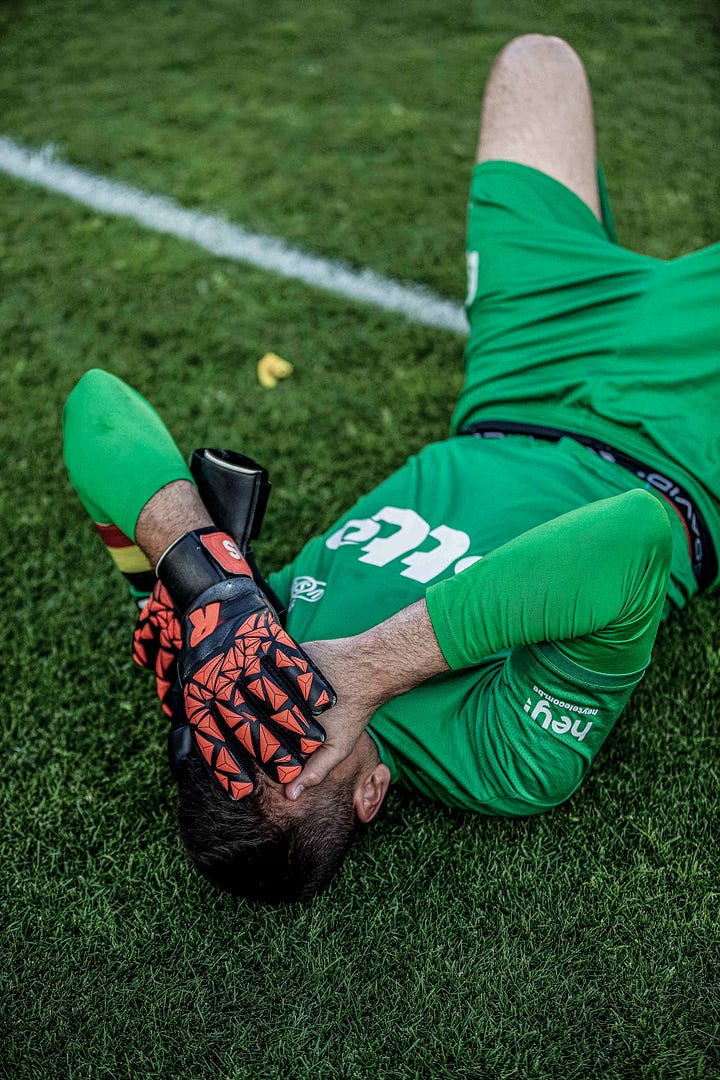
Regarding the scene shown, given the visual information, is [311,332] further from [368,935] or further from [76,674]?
[368,935]

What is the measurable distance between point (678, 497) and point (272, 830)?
134 cm

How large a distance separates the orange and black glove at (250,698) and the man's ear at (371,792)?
0.22 meters

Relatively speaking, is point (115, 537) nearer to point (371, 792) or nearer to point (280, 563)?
point (280, 563)

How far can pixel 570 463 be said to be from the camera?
88.4 inches

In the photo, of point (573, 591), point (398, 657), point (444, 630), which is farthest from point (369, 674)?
point (573, 591)

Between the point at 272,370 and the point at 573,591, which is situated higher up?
the point at 573,591

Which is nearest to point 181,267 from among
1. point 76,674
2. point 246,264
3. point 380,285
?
point 246,264

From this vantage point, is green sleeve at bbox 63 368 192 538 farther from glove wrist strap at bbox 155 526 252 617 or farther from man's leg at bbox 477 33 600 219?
man's leg at bbox 477 33 600 219

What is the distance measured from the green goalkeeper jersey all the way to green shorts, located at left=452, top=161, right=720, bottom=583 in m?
0.14

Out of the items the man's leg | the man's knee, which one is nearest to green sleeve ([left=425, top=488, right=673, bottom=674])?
the man's leg

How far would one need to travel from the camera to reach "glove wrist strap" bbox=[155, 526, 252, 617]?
188 centimetres

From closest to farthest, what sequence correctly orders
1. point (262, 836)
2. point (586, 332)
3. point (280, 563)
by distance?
point (262, 836) < point (586, 332) < point (280, 563)

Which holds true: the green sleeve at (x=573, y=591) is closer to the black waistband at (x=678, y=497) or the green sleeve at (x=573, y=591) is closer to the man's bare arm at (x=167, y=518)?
the black waistband at (x=678, y=497)

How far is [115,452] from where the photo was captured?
2166mm
